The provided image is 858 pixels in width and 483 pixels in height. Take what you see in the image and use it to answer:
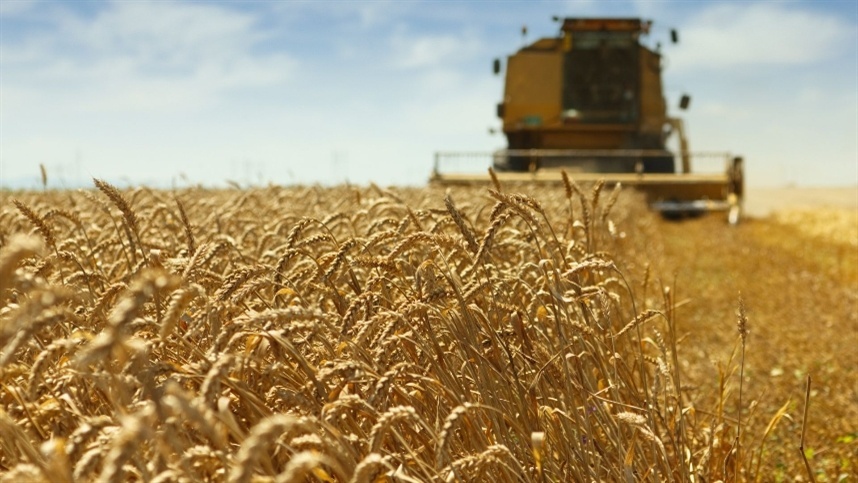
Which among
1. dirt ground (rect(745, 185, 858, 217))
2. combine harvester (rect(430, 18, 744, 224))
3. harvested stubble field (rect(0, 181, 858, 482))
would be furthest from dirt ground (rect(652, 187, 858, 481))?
dirt ground (rect(745, 185, 858, 217))

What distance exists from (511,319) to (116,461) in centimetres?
164

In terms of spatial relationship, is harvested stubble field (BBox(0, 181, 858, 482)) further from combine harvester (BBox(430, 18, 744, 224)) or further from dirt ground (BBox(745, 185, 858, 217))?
dirt ground (BBox(745, 185, 858, 217))

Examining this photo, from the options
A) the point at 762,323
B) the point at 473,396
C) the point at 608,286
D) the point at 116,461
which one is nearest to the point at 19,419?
the point at 473,396

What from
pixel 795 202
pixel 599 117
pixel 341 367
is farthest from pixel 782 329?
pixel 795 202

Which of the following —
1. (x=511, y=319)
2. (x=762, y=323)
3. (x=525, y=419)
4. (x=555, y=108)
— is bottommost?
(x=762, y=323)

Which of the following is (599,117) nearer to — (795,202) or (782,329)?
(782,329)

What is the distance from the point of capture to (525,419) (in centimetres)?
218

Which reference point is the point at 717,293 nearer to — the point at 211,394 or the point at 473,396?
the point at 473,396

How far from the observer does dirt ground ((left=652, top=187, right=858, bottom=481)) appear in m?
4.62

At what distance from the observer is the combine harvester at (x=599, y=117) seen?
16.5m

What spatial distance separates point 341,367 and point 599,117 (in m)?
16.5

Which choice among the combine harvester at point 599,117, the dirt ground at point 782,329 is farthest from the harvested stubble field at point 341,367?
the combine harvester at point 599,117

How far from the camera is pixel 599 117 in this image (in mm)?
17594

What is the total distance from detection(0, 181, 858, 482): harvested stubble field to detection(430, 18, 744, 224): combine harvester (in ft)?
38.2
